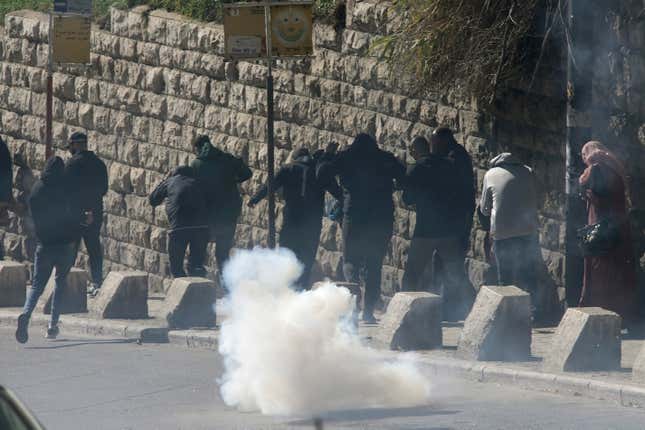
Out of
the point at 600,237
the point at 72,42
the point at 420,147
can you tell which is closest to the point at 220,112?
the point at 72,42

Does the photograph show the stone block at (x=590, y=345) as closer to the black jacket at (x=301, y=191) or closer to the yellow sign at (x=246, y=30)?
the black jacket at (x=301, y=191)

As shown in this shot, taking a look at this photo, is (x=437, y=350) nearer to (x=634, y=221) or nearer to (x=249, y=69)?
(x=634, y=221)

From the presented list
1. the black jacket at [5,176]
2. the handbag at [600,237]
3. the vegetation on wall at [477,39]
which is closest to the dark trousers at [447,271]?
the vegetation on wall at [477,39]

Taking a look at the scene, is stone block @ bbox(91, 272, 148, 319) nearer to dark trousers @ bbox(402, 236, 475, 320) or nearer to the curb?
dark trousers @ bbox(402, 236, 475, 320)

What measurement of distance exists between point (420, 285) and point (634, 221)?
2.58m

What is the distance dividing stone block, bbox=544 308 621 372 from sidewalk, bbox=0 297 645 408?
0.40 ft

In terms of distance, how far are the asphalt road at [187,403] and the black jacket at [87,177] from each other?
3582mm

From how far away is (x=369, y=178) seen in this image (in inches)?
586

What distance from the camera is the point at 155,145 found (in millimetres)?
19938

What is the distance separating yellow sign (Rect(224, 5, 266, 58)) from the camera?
14656 millimetres

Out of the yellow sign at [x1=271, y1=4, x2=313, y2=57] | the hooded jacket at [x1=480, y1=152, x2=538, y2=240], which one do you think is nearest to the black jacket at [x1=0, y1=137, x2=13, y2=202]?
the yellow sign at [x1=271, y1=4, x2=313, y2=57]

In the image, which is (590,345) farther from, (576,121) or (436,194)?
(436,194)

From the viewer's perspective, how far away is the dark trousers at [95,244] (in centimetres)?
1809

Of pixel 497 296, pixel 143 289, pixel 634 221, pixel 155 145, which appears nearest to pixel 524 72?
pixel 634 221
